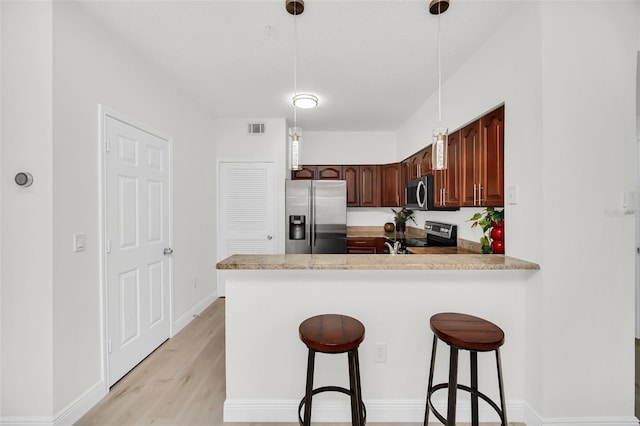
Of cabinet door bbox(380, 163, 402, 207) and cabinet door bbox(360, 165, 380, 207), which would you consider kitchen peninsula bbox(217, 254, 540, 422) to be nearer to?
cabinet door bbox(380, 163, 402, 207)

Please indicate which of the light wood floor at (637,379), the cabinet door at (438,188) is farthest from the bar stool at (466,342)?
the cabinet door at (438,188)

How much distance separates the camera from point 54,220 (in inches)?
63.6

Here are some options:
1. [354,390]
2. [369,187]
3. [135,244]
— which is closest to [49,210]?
[135,244]

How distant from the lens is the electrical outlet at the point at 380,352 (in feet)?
5.70

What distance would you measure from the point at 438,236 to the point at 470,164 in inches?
50.3

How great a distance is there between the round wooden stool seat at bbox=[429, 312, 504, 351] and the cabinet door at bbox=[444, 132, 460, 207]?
1.25m

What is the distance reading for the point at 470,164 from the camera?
2.26 m

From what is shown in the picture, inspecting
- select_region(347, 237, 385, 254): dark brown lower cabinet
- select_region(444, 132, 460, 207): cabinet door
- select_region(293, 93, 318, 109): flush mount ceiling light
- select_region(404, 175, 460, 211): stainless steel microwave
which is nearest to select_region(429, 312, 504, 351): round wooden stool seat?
select_region(444, 132, 460, 207): cabinet door

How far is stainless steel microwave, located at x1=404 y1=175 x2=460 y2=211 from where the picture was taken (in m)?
3.05

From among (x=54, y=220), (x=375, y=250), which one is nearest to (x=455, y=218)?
(x=375, y=250)

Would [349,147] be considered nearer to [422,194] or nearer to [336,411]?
[422,194]

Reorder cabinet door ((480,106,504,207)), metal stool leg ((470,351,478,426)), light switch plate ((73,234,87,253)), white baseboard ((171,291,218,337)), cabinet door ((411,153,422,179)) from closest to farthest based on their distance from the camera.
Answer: metal stool leg ((470,351,478,426)) → light switch plate ((73,234,87,253)) → cabinet door ((480,106,504,207)) → white baseboard ((171,291,218,337)) → cabinet door ((411,153,422,179))

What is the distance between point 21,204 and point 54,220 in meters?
0.20

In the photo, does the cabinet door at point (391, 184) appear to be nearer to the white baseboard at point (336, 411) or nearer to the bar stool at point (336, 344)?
the white baseboard at point (336, 411)
